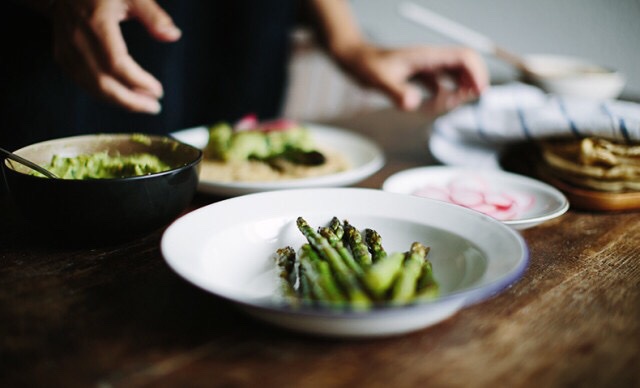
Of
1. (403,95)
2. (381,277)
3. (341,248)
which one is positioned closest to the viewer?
(381,277)

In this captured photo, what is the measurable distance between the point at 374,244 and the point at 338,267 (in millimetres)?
127

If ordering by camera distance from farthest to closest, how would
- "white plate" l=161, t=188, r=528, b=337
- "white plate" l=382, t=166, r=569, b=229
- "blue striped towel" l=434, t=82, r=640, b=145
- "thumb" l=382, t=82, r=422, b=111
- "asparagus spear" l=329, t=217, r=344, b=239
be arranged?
1. "thumb" l=382, t=82, r=422, b=111
2. "blue striped towel" l=434, t=82, r=640, b=145
3. "white plate" l=382, t=166, r=569, b=229
4. "asparagus spear" l=329, t=217, r=344, b=239
5. "white plate" l=161, t=188, r=528, b=337

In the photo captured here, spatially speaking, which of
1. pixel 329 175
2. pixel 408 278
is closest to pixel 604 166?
pixel 329 175

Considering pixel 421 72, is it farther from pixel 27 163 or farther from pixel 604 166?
pixel 27 163

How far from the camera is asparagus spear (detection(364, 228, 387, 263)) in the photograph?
26.8 inches

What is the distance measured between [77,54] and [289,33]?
1229 mm

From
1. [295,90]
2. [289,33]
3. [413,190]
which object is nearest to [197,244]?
[413,190]

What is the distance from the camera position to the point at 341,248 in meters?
0.66

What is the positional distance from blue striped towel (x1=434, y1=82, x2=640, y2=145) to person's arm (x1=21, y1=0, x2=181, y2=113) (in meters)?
0.68

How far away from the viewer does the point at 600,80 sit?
4.74 feet

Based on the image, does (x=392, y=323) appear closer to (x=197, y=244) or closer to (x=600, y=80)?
(x=197, y=244)

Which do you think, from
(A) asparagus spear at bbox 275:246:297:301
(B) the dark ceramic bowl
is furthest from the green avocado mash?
(A) asparagus spear at bbox 275:246:297:301

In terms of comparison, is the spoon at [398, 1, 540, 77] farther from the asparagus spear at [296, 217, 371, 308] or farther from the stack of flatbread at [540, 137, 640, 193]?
the asparagus spear at [296, 217, 371, 308]

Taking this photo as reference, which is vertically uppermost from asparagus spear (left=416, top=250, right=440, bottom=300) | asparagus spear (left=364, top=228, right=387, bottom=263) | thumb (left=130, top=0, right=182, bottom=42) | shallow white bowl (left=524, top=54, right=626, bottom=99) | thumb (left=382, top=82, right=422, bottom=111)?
thumb (left=130, top=0, right=182, bottom=42)
